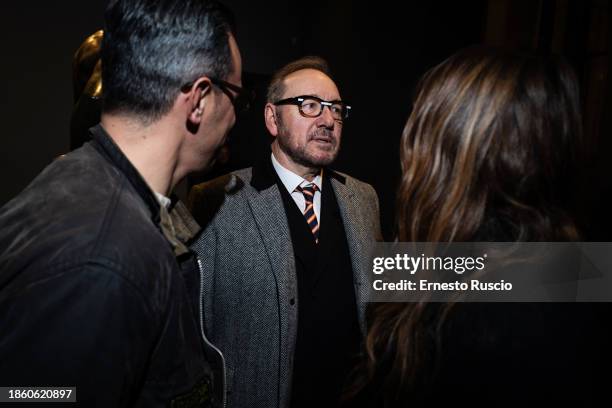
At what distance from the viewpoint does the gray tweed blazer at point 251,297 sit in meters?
1.87

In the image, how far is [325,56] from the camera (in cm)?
395

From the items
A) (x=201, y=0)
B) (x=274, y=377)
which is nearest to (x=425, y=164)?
(x=201, y=0)

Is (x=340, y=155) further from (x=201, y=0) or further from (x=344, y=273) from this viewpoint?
(x=201, y=0)

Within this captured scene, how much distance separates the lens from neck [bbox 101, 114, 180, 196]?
112 centimetres

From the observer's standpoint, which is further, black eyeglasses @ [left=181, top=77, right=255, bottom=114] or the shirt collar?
the shirt collar

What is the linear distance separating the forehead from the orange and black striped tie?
489mm

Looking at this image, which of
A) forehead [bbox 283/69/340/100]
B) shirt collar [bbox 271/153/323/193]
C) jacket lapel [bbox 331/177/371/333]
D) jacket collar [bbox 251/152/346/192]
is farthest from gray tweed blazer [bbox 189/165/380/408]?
forehead [bbox 283/69/340/100]

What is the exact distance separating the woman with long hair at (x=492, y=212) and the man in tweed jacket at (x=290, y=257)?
32.4 inches

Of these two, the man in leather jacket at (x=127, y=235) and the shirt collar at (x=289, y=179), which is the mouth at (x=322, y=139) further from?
the man in leather jacket at (x=127, y=235)

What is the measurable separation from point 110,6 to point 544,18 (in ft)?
7.37

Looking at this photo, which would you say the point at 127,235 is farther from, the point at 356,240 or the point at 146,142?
the point at 356,240

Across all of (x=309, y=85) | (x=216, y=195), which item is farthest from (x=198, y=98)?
(x=309, y=85)

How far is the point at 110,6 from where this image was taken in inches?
44.7

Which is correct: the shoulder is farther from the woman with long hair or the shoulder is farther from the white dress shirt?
the woman with long hair
